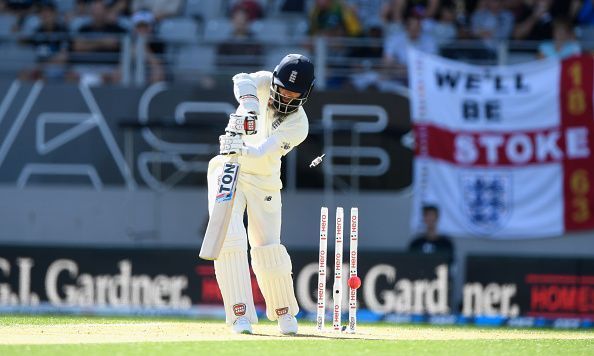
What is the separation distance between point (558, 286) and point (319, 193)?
3163mm

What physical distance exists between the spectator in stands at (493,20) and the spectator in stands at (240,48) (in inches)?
107

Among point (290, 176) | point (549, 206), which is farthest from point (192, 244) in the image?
point (549, 206)

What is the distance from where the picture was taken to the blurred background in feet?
50.8

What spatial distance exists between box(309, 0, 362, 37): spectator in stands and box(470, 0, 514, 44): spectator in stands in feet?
4.78

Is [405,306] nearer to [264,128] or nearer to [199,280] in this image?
[199,280]

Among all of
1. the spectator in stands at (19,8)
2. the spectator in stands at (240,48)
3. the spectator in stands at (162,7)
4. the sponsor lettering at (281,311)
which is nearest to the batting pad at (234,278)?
the sponsor lettering at (281,311)

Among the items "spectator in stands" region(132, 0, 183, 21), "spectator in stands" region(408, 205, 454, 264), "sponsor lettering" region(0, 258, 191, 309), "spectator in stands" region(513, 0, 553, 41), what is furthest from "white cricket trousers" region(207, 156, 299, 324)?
"spectator in stands" region(132, 0, 183, 21)

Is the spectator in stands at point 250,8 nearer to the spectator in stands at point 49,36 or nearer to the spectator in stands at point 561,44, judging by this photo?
the spectator in stands at point 49,36

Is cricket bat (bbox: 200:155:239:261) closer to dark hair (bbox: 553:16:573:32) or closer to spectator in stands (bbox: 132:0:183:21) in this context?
dark hair (bbox: 553:16:573:32)

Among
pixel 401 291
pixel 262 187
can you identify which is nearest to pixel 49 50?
pixel 401 291

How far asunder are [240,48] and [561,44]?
3829mm

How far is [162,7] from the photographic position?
16594 mm

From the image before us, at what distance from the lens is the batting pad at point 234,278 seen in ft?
29.1

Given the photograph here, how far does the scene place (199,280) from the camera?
1405 cm
